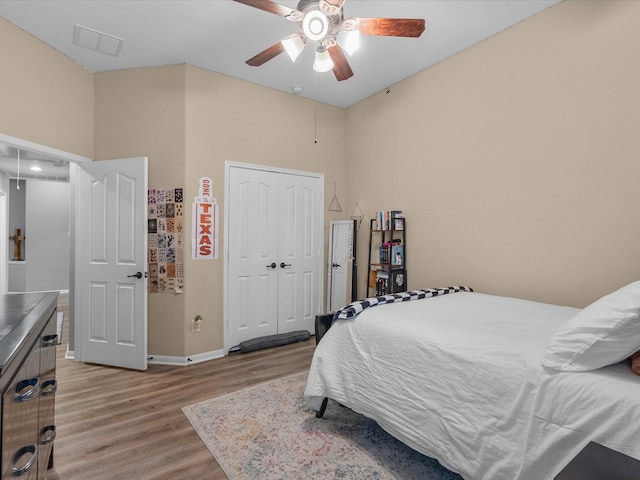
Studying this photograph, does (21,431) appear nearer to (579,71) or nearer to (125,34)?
(125,34)

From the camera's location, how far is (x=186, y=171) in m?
3.39

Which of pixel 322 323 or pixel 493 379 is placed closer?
pixel 493 379

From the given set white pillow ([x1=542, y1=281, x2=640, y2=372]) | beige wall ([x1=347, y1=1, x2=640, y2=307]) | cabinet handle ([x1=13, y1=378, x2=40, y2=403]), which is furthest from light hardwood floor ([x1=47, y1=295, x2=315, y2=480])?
beige wall ([x1=347, y1=1, x2=640, y2=307])

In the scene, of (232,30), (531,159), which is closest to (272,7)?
(232,30)

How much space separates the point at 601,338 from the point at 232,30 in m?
3.27

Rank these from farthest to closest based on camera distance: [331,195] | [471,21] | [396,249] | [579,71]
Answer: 1. [331,195]
2. [396,249]
3. [471,21]
4. [579,71]

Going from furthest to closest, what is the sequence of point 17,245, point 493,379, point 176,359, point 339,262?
point 17,245 → point 339,262 → point 176,359 → point 493,379

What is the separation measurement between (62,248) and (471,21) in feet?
28.7

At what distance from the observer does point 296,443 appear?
204cm

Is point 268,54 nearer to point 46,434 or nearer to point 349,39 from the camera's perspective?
point 349,39

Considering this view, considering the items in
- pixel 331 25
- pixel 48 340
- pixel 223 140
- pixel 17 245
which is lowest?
pixel 48 340

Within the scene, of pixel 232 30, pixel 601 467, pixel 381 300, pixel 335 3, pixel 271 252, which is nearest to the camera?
pixel 601 467

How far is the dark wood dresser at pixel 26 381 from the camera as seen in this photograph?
941mm

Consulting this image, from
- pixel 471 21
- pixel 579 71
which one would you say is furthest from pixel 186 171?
pixel 579 71
